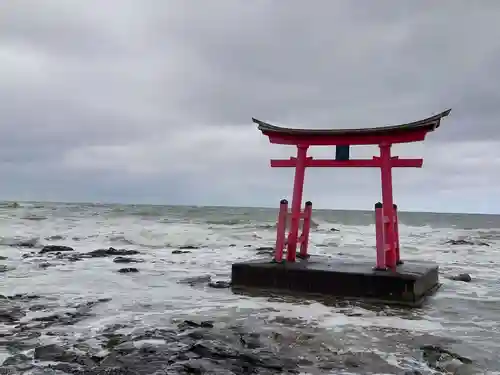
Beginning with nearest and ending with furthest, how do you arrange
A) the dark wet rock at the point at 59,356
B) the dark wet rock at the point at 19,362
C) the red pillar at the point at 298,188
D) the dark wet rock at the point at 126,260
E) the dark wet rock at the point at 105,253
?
1. the dark wet rock at the point at 19,362
2. the dark wet rock at the point at 59,356
3. the red pillar at the point at 298,188
4. the dark wet rock at the point at 126,260
5. the dark wet rock at the point at 105,253

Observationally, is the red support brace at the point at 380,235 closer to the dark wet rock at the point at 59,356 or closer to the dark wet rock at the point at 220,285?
the dark wet rock at the point at 220,285

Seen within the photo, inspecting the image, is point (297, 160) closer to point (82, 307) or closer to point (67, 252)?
point (82, 307)

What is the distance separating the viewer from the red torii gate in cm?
989

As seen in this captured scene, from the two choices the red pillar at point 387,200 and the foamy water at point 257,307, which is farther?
the red pillar at point 387,200

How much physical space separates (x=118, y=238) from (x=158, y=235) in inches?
105

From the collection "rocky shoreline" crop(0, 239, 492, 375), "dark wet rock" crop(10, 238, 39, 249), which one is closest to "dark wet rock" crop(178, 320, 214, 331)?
"rocky shoreline" crop(0, 239, 492, 375)

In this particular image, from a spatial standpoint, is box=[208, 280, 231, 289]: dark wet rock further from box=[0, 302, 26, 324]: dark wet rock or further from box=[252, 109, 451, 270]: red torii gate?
box=[0, 302, 26, 324]: dark wet rock

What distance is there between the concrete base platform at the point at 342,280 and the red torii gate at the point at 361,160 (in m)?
0.47

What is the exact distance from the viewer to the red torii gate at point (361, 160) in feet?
32.4

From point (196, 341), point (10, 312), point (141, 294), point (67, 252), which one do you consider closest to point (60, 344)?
point (196, 341)

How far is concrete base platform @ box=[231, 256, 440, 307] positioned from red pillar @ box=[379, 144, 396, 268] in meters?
0.34

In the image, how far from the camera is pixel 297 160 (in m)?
11.2

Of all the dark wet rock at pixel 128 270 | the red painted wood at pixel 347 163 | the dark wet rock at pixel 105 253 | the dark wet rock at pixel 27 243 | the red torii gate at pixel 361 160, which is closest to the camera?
the red torii gate at pixel 361 160

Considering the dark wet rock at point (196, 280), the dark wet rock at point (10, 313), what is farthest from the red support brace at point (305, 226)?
the dark wet rock at point (10, 313)
